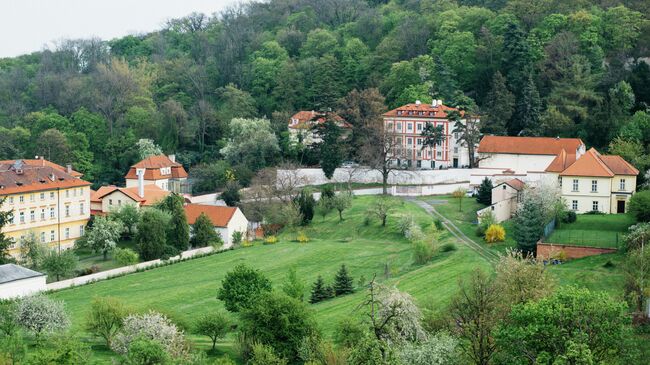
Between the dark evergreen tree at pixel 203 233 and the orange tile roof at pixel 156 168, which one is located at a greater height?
the orange tile roof at pixel 156 168

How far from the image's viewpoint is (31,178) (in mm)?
59344

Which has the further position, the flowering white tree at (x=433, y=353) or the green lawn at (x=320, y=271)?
the green lawn at (x=320, y=271)

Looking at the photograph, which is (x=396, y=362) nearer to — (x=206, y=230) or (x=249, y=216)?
(x=206, y=230)

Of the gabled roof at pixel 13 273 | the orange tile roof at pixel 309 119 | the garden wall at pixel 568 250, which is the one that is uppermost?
the orange tile roof at pixel 309 119

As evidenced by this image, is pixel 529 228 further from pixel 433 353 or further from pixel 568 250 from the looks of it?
Result: pixel 433 353

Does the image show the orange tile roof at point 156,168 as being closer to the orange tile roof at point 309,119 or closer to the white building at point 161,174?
the white building at point 161,174

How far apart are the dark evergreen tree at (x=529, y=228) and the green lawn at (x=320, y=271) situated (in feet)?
7.10

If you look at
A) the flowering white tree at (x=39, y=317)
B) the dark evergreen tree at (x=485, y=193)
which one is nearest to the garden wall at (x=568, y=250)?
the dark evergreen tree at (x=485, y=193)

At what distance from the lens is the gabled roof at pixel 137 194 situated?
62812mm

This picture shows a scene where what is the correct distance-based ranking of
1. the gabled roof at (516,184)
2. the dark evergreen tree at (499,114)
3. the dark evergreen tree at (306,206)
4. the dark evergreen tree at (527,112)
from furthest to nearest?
the dark evergreen tree at (499,114), the dark evergreen tree at (527,112), the dark evergreen tree at (306,206), the gabled roof at (516,184)

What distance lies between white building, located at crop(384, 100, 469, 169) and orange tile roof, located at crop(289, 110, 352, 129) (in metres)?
3.33

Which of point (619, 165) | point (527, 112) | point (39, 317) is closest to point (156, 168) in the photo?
point (527, 112)

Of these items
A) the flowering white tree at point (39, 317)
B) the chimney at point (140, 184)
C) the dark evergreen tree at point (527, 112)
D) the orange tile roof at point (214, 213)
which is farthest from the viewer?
the dark evergreen tree at point (527, 112)

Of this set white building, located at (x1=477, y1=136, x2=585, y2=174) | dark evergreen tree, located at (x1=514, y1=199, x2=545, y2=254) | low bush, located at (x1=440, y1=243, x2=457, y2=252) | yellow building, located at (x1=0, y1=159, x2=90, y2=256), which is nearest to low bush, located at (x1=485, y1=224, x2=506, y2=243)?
low bush, located at (x1=440, y1=243, x2=457, y2=252)
